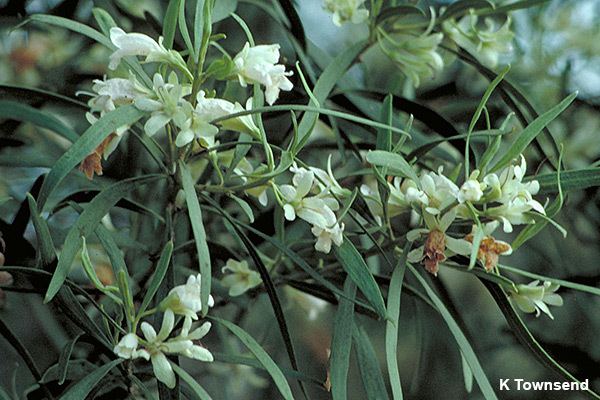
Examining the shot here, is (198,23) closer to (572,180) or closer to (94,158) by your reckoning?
(94,158)

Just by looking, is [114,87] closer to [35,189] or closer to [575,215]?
[35,189]

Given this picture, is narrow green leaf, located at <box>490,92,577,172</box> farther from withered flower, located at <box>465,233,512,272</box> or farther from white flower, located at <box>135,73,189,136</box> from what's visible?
white flower, located at <box>135,73,189,136</box>

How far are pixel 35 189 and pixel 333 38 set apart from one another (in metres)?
0.82

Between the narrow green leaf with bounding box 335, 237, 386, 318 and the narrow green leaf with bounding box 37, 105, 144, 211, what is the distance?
0.15 metres

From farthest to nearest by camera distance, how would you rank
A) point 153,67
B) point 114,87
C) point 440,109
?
point 440,109 < point 153,67 < point 114,87

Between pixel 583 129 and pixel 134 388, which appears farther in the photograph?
pixel 583 129

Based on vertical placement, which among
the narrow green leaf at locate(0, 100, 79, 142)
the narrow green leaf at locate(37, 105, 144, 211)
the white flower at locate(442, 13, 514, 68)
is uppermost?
the white flower at locate(442, 13, 514, 68)

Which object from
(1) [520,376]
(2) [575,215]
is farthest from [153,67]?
(1) [520,376]

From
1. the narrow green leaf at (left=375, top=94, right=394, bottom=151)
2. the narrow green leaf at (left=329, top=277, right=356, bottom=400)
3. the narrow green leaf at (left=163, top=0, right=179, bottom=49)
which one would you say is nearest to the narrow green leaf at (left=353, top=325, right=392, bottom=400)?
the narrow green leaf at (left=329, top=277, right=356, bottom=400)

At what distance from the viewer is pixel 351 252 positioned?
527 mm

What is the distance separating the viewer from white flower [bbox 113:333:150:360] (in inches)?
19.4

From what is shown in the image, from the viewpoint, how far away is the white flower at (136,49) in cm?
48

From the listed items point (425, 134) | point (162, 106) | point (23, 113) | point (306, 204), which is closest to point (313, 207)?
point (306, 204)

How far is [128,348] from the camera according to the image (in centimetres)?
50
